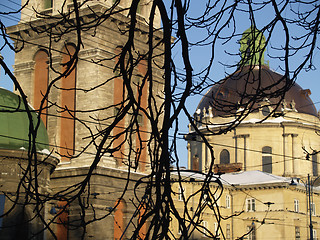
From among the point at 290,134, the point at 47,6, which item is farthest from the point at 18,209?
the point at 290,134

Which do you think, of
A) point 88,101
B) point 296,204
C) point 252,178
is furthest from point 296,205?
point 88,101

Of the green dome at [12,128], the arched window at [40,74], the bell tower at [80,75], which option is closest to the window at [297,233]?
the bell tower at [80,75]

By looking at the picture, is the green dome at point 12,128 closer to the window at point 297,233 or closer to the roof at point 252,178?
the roof at point 252,178

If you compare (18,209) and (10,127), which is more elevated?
(10,127)

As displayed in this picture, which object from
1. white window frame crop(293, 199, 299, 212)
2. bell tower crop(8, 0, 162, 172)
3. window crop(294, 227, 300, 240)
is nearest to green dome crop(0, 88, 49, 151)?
bell tower crop(8, 0, 162, 172)

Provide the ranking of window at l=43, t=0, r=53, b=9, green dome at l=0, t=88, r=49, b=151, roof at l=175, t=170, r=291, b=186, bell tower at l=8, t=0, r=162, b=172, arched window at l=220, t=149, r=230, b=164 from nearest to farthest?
green dome at l=0, t=88, r=49, b=151 < bell tower at l=8, t=0, r=162, b=172 < window at l=43, t=0, r=53, b=9 < roof at l=175, t=170, r=291, b=186 < arched window at l=220, t=149, r=230, b=164

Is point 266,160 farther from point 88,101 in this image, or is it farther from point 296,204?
point 88,101

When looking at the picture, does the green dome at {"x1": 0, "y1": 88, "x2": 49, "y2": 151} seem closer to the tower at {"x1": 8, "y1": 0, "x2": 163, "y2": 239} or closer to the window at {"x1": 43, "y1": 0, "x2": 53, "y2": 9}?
the tower at {"x1": 8, "y1": 0, "x2": 163, "y2": 239}

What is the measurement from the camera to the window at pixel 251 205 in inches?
2643

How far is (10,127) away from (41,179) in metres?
2.76

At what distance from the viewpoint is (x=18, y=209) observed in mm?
28750

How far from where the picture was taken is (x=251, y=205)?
6738 cm

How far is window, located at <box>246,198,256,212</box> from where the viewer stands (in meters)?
67.1

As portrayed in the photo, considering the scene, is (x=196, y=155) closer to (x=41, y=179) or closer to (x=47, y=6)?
(x=47, y=6)
